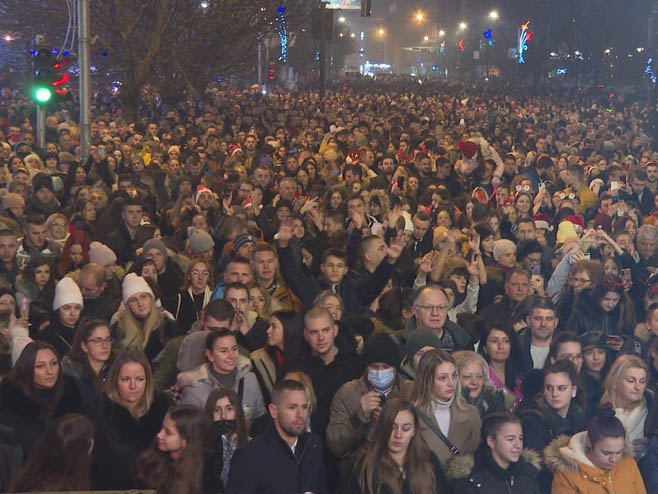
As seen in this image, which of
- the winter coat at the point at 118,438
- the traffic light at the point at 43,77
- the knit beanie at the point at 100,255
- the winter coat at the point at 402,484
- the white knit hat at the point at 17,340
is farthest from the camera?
the traffic light at the point at 43,77

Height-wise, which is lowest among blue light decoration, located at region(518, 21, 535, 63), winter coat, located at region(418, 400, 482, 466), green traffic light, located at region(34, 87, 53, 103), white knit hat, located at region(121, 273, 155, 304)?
winter coat, located at region(418, 400, 482, 466)

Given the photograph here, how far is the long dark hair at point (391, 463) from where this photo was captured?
5.75 metres

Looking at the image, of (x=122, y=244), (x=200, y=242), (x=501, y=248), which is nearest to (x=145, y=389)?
(x=200, y=242)

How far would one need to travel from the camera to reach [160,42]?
2992cm

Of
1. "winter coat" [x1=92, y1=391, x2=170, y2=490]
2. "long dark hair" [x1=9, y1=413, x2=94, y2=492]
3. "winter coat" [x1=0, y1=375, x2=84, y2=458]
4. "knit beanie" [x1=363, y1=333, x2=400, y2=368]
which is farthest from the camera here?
"knit beanie" [x1=363, y1=333, x2=400, y2=368]

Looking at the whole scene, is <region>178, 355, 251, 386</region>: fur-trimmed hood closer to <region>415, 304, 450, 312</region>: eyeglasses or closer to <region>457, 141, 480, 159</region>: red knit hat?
<region>415, 304, 450, 312</region>: eyeglasses

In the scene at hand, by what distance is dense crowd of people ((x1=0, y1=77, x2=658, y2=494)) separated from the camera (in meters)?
5.89

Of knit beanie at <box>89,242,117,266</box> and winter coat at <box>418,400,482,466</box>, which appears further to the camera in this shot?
knit beanie at <box>89,242,117,266</box>

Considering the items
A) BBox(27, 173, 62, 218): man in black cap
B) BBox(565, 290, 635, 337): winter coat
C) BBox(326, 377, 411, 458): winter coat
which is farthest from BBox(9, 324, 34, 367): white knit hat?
BBox(27, 173, 62, 218): man in black cap

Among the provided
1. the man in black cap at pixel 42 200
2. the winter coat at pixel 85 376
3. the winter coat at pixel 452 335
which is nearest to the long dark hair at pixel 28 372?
the winter coat at pixel 85 376

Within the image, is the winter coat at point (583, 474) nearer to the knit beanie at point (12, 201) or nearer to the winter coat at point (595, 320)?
the winter coat at point (595, 320)

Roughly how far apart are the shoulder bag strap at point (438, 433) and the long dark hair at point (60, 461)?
1779 mm

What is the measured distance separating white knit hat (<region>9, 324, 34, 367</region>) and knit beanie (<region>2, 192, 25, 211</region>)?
482cm

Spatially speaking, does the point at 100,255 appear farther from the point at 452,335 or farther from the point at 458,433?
the point at 458,433
